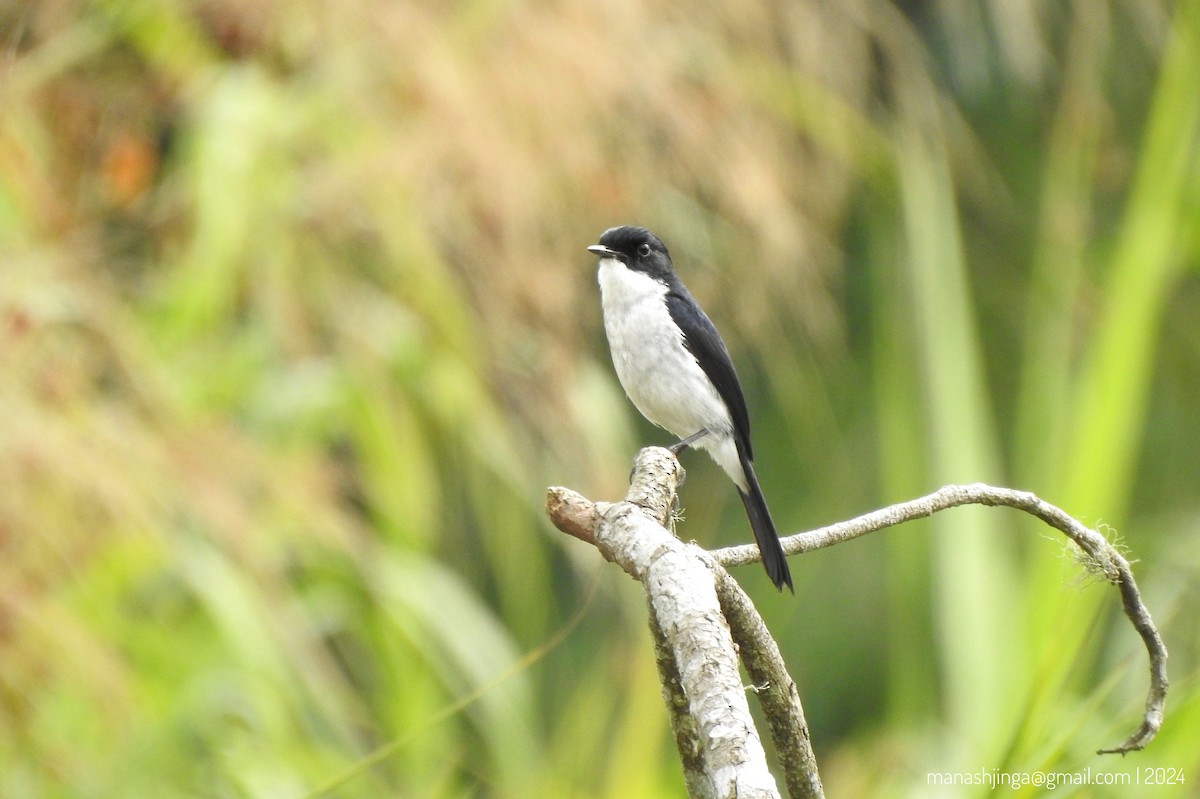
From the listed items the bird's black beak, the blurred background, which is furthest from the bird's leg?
the bird's black beak

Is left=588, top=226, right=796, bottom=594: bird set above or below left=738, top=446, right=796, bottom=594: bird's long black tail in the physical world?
above

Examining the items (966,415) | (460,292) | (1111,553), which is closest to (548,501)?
(1111,553)

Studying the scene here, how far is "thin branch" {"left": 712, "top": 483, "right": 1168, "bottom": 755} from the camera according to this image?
130 cm

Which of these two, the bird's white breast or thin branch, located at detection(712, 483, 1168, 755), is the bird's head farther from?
thin branch, located at detection(712, 483, 1168, 755)

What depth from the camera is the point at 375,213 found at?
3656mm

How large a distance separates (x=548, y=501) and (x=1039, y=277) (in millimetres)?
2795

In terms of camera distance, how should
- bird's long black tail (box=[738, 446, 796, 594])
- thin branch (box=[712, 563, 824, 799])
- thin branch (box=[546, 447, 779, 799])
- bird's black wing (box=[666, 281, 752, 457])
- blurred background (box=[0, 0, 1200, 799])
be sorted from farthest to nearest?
bird's black wing (box=[666, 281, 752, 457])
blurred background (box=[0, 0, 1200, 799])
bird's long black tail (box=[738, 446, 796, 594])
thin branch (box=[712, 563, 824, 799])
thin branch (box=[546, 447, 779, 799])

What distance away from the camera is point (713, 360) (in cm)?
306

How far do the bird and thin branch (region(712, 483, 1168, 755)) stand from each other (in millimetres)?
1538

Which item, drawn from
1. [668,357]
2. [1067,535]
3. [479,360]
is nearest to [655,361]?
[668,357]

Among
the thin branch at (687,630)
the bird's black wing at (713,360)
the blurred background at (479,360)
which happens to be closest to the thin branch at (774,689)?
the thin branch at (687,630)

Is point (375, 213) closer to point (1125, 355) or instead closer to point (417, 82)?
point (417, 82)

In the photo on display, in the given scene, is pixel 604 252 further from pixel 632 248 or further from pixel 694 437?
pixel 694 437

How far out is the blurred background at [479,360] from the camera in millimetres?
2934
